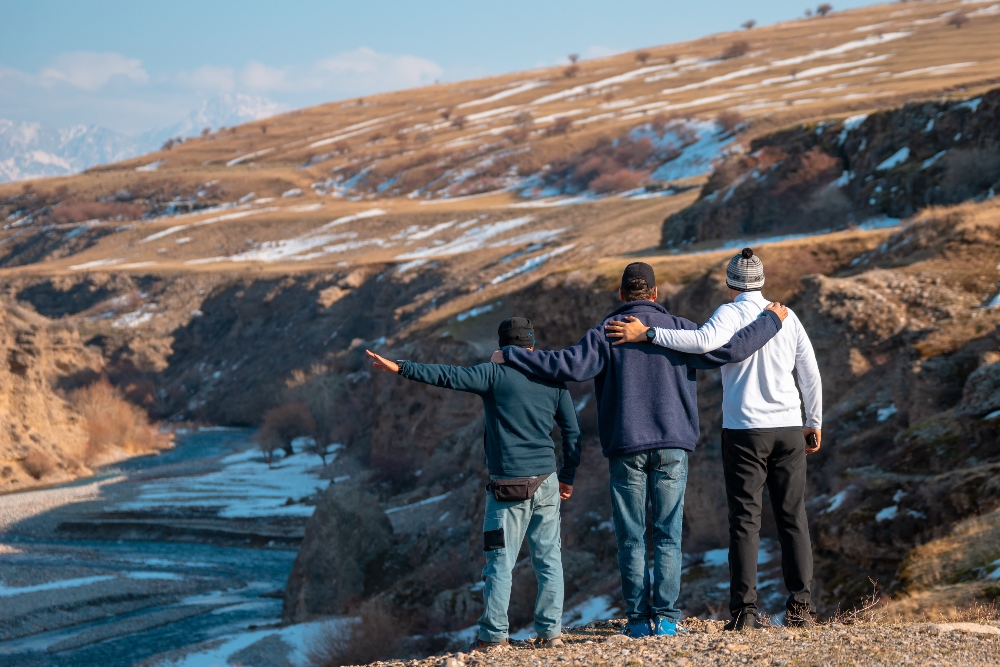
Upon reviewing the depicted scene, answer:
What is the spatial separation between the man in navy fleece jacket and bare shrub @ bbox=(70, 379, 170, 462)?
64.0 meters

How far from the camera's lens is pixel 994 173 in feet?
93.3

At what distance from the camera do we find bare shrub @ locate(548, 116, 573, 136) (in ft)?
390

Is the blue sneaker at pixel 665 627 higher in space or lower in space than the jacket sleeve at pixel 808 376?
lower

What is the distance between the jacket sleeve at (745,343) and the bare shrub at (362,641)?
15.5 meters

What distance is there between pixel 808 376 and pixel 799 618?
75.4 inches

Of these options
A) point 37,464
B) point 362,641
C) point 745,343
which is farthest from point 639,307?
point 37,464

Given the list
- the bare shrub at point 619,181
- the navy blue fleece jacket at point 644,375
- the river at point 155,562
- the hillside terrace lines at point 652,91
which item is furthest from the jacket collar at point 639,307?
the hillside terrace lines at point 652,91

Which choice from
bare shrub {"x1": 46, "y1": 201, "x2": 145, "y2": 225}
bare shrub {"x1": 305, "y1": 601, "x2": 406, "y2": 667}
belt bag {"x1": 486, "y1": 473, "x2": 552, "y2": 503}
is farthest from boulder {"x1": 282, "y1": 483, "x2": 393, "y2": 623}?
bare shrub {"x1": 46, "y1": 201, "x2": 145, "y2": 225}

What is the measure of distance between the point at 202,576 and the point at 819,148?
29.5m

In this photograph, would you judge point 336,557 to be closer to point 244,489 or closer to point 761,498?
point 761,498

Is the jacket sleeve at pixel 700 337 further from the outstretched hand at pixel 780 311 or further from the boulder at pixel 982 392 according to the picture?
the boulder at pixel 982 392

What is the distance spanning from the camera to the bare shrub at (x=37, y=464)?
58.5 metres

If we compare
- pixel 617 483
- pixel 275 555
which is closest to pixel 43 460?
pixel 275 555

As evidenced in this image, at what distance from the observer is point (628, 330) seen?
7.15 m
